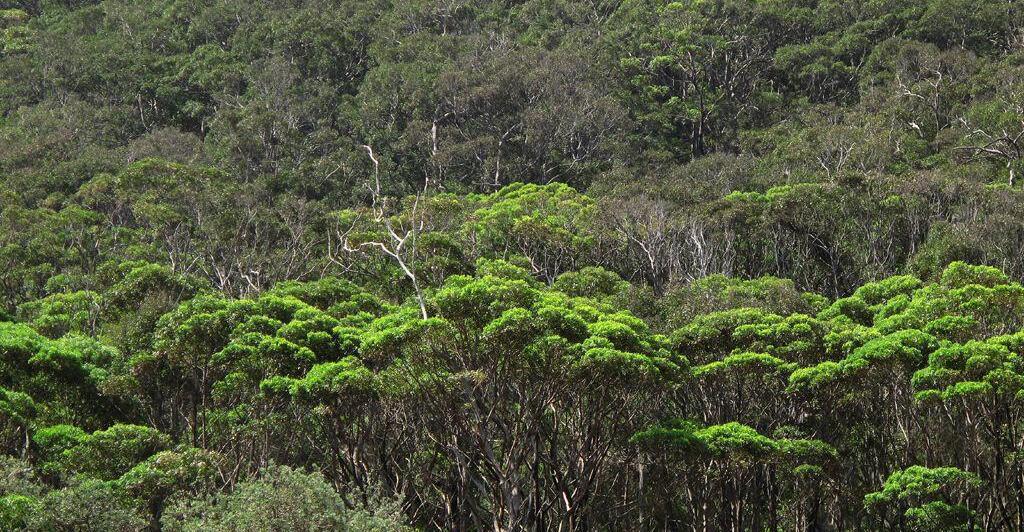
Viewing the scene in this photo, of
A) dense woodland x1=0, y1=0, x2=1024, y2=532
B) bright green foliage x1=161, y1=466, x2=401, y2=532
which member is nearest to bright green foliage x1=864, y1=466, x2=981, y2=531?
dense woodland x1=0, y1=0, x2=1024, y2=532

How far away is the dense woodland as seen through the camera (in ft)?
80.2

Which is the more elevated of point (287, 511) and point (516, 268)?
point (287, 511)

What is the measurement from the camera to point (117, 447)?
24.6 metres

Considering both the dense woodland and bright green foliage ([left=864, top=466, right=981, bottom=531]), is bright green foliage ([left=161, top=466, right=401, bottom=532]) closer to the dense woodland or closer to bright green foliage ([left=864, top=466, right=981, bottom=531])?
the dense woodland

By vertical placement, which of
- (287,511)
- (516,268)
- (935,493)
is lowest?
(935,493)

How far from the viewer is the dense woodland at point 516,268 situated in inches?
963

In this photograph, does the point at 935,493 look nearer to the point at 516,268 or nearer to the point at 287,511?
the point at 516,268

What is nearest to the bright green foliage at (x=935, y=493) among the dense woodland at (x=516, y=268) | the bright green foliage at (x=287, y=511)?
the dense woodland at (x=516, y=268)

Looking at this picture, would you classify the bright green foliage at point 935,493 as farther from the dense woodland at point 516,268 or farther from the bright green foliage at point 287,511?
the bright green foliage at point 287,511

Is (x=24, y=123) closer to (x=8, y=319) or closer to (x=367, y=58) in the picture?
(x=367, y=58)

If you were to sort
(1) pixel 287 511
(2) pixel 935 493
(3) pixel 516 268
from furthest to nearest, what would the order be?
(3) pixel 516 268 < (2) pixel 935 493 < (1) pixel 287 511

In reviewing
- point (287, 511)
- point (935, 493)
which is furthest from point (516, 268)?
point (287, 511)

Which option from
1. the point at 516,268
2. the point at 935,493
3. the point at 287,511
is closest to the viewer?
the point at 287,511

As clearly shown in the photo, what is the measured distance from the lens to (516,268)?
30.7 metres
